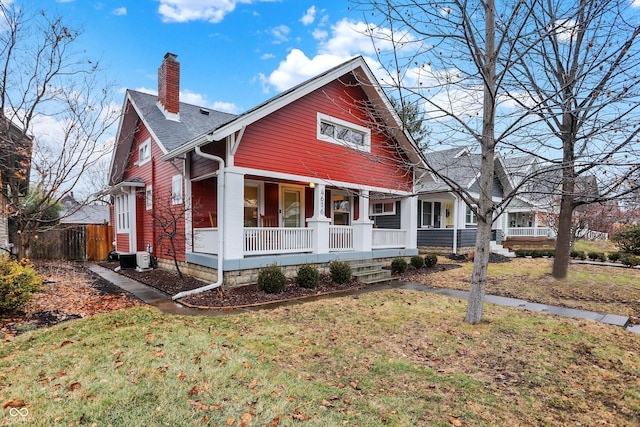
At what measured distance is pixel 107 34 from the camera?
32.7 ft

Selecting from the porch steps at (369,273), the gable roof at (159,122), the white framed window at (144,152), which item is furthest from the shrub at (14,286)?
the porch steps at (369,273)

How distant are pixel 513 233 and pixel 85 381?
2494 centimetres

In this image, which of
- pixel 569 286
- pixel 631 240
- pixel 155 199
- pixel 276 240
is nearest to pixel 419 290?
pixel 276 240

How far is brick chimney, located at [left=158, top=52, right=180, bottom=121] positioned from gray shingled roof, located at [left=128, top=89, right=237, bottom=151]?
1.03ft

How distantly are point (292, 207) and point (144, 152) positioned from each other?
6.58 m

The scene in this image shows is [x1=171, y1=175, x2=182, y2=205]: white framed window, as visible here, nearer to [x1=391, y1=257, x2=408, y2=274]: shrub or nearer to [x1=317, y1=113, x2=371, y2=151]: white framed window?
[x1=317, y1=113, x2=371, y2=151]: white framed window

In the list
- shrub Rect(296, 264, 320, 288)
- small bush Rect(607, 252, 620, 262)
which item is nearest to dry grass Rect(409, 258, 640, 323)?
small bush Rect(607, 252, 620, 262)

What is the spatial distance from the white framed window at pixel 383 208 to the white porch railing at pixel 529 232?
1036 centimetres

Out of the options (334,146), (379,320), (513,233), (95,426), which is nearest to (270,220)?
(334,146)

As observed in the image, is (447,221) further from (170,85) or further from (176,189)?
(170,85)

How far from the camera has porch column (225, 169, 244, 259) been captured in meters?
7.96

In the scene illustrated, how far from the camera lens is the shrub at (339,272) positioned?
9062 millimetres

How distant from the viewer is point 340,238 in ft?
35.2

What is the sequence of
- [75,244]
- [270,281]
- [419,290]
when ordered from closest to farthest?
1. [270,281]
2. [419,290]
3. [75,244]
